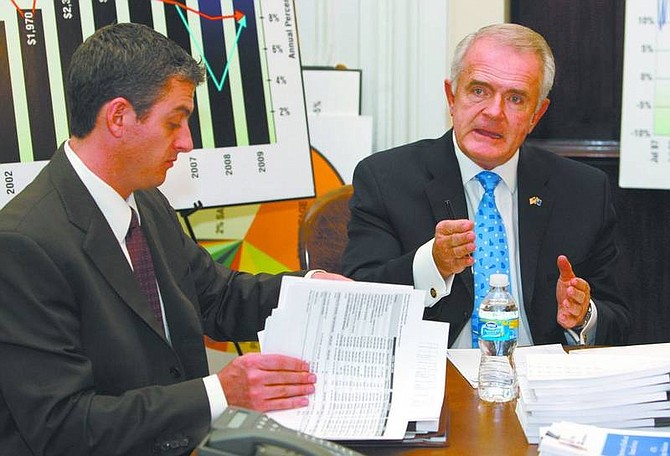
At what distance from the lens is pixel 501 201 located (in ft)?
7.94

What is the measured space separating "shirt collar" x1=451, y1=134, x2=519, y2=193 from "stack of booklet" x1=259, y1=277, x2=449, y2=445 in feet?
2.57

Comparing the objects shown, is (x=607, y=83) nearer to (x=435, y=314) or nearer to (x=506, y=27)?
(x=506, y=27)

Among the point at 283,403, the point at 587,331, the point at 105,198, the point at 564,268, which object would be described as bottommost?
the point at 587,331

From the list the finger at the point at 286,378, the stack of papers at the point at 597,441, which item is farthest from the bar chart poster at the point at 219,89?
the stack of papers at the point at 597,441

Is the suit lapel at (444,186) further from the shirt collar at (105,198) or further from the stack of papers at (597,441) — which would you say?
the stack of papers at (597,441)

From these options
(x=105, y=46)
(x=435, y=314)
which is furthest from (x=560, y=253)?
(x=105, y=46)

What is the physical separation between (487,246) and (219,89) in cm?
115

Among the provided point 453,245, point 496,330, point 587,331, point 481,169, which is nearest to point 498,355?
point 496,330

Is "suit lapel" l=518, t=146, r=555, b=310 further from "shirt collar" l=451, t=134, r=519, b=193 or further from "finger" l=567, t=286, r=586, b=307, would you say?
"finger" l=567, t=286, r=586, b=307

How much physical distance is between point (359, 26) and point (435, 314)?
167 cm

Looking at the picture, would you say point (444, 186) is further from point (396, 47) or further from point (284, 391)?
point (396, 47)

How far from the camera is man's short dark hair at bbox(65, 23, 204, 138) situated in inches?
69.0

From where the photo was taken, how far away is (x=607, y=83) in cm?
350

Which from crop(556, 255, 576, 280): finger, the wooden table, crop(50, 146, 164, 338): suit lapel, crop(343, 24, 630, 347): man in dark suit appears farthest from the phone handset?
crop(343, 24, 630, 347): man in dark suit
